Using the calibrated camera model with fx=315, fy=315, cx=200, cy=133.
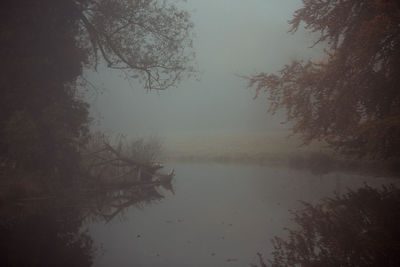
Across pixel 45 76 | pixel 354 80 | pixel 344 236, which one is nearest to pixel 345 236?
pixel 344 236

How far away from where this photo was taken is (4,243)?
6.87 meters

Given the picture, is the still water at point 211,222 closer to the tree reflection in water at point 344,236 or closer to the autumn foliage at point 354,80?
the tree reflection in water at point 344,236

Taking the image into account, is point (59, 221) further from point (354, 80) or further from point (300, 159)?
point (300, 159)

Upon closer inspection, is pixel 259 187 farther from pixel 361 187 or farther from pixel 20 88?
pixel 20 88

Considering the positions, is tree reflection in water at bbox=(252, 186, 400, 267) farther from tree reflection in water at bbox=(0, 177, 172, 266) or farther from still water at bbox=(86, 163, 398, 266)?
tree reflection in water at bbox=(0, 177, 172, 266)

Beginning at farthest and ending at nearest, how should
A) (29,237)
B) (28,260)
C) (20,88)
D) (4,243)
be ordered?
(20,88), (29,237), (4,243), (28,260)

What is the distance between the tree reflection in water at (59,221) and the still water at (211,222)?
42 cm

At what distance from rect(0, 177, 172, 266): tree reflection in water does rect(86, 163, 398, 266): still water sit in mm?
420

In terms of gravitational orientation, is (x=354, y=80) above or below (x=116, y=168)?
above

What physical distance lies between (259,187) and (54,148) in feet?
28.5

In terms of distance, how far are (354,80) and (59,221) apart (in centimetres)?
1117

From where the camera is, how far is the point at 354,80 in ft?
38.6

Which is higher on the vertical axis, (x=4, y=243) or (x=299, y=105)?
(x=299, y=105)

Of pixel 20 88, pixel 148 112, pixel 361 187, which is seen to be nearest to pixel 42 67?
pixel 20 88
